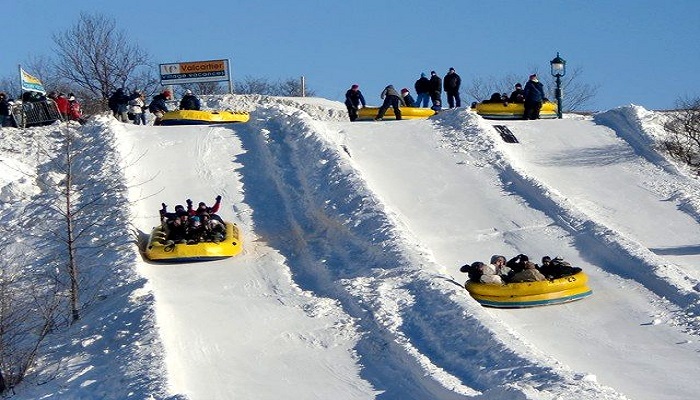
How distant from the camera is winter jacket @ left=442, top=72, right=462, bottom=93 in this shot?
1416 inches

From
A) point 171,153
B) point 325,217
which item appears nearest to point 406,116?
point 171,153

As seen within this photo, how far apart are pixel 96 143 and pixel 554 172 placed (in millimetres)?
10542

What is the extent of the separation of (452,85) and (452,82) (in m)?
0.09

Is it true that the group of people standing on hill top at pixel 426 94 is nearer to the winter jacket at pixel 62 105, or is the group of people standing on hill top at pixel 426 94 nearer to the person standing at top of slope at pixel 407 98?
the person standing at top of slope at pixel 407 98

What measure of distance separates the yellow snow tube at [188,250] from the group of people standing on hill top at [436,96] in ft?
40.7

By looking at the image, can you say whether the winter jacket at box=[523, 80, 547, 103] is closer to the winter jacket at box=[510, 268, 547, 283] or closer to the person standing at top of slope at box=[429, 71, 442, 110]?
the person standing at top of slope at box=[429, 71, 442, 110]

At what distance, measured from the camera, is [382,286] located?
1877 centimetres

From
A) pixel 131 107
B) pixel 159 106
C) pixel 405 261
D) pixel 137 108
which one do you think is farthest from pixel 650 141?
pixel 131 107

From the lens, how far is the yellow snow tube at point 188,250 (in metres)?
20.8

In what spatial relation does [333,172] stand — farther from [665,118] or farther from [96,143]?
[665,118]

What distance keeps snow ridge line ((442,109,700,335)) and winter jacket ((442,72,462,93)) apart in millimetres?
9362

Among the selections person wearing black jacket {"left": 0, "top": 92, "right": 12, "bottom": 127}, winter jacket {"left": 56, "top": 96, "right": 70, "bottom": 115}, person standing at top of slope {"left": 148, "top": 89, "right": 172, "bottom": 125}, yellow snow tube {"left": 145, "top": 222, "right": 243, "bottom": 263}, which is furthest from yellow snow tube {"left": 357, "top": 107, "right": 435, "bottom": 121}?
yellow snow tube {"left": 145, "top": 222, "right": 243, "bottom": 263}

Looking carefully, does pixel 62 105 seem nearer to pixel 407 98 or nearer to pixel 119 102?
pixel 119 102

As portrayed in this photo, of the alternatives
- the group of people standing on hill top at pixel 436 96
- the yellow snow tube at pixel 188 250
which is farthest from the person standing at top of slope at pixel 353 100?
the yellow snow tube at pixel 188 250
